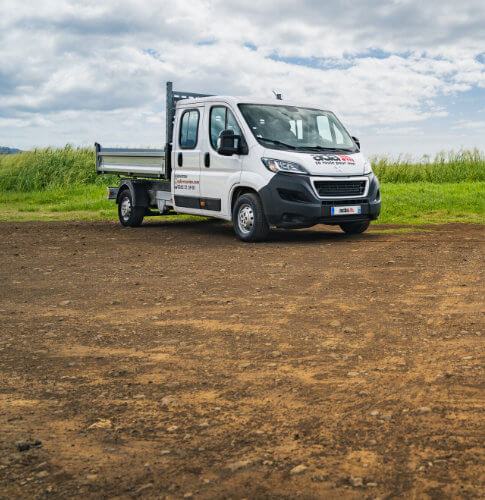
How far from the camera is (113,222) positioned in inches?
727

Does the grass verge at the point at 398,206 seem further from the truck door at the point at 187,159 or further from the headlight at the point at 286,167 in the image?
the headlight at the point at 286,167

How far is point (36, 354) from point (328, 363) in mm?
2225

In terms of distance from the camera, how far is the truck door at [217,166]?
13.1 m

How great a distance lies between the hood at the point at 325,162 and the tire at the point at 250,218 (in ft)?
2.67

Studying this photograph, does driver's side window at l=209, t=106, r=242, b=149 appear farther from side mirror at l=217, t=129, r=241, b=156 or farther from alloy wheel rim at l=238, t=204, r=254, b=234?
alloy wheel rim at l=238, t=204, r=254, b=234

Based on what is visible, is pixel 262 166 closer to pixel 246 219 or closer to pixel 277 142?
pixel 277 142

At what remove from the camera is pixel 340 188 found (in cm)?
1288

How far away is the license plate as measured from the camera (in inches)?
501

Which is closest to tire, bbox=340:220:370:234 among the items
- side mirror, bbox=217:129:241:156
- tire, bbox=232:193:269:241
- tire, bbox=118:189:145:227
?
tire, bbox=232:193:269:241

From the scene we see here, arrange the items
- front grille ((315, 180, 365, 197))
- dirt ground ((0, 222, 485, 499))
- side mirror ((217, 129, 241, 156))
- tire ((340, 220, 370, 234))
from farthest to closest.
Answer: tire ((340, 220, 370, 234)) → side mirror ((217, 129, 241, 156)) → front grille ((315, 180, 365, 197)) → dirt ground ((0, 222, 485, 499))

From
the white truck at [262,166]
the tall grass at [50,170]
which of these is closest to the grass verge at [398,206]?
the tall grass at [50,170]

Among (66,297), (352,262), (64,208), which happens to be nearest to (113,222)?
(64,208)

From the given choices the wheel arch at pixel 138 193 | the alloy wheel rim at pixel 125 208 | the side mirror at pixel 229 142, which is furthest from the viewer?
the alloy wheel rim at pixel 125 208

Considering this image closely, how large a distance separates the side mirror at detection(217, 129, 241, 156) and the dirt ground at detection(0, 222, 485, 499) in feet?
10.9
